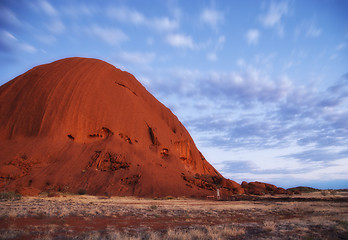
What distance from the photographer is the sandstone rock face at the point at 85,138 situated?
34.2 metres

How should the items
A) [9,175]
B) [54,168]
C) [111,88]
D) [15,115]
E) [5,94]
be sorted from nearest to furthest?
[9,175] < [54,168] < [15,115] < [5,94] < [111,88]

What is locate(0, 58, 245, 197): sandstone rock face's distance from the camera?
3416 centimetres

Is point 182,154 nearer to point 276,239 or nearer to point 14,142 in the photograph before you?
point 14,142

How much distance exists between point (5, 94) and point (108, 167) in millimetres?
23166

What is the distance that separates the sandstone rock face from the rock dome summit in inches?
4.9

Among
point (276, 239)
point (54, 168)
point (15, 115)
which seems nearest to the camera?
point (276, 239)

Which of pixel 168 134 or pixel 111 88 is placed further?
pixel 168 134

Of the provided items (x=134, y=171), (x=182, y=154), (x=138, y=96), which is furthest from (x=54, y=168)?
(x=182, y=154)

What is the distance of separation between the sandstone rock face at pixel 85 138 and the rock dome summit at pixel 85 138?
124mm

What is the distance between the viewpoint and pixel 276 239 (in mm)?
7777

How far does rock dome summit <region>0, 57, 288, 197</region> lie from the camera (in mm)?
34094

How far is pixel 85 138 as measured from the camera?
133 feet

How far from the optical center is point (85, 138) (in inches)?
1599

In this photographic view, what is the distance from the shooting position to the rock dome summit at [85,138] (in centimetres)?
3409
